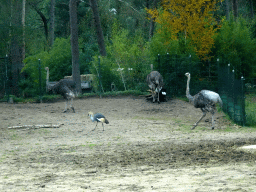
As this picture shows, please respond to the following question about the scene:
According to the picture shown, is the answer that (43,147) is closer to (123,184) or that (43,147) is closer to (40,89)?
(123,184)

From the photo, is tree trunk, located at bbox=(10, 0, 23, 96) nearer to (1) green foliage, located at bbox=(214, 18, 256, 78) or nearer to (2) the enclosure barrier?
(1) green foliage, located at bbox=(214, 18, 256, 78)

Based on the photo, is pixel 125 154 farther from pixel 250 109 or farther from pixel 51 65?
pixel 51 65

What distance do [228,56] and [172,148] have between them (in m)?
15.0

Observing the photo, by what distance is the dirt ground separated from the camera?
22.7ft

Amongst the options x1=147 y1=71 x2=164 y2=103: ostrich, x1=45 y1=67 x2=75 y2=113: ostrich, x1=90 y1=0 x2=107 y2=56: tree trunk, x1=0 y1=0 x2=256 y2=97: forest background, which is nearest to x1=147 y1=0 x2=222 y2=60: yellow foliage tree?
x1=0 y1=0 x2=256 y2=97: forest background

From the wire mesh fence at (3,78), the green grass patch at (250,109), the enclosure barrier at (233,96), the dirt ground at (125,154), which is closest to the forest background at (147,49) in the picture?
the wire mesh fence at (3,78)

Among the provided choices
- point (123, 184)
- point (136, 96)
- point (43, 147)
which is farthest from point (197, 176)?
point (136, 96)

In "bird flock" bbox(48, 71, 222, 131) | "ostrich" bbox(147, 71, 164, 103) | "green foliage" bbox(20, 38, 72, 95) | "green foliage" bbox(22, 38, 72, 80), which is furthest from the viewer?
"green foliage" bbox(22, 38, 72, 80)

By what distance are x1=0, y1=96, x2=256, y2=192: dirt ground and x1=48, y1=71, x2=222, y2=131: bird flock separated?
1.53 feet

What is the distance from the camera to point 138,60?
2312cm

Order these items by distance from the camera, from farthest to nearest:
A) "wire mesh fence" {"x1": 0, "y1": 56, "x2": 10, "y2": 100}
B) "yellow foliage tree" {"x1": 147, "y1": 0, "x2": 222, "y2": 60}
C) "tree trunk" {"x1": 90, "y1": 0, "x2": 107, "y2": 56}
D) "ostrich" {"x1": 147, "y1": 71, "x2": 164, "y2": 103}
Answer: "tree trunk" {"x1": 90, "y1": 0, "x2": 107, "y2": 56} → "yellow foliage tree" {"x1": 147, "y1": 0, "x2": 222, "y2": 60} → "wire mesh fence" {"x1": 0, "y1": 56, "x2": 10, "y2": 100} → "ostrich" {"x1": 147, "y1": 71, "x2": 164, "y2": 103}

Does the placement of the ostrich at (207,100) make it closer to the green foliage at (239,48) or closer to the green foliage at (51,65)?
the green foliage at (239,48)

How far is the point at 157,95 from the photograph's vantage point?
65.4 feet

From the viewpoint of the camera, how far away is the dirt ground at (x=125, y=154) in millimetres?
6922
